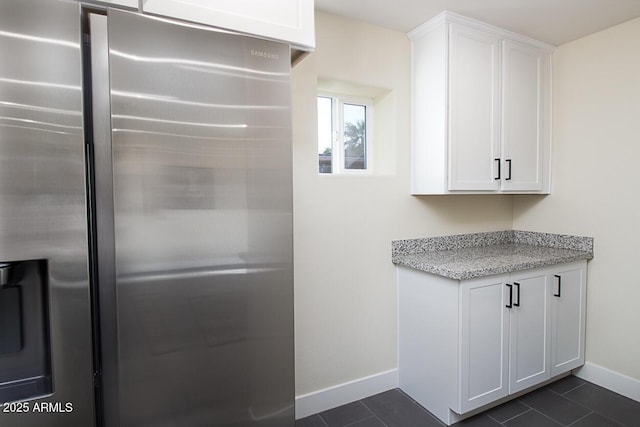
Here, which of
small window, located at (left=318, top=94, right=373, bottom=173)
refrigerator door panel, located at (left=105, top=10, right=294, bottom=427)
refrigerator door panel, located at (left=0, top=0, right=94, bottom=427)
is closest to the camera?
refrigerator door panel, located at (left=0, top=0, right=94, bottom=427)

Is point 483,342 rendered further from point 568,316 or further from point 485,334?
point 568,316

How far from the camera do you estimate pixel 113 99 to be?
34.9 inches

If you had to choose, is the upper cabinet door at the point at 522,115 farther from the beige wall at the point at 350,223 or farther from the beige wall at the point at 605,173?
the beige wall at the point at 350,223

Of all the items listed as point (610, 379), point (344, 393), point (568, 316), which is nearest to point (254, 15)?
point (344, 393)

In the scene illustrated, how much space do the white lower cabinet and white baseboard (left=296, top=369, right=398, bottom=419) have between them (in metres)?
0.11

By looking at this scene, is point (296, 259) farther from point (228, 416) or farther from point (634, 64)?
point (634, 64)

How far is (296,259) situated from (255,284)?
2.82 feet

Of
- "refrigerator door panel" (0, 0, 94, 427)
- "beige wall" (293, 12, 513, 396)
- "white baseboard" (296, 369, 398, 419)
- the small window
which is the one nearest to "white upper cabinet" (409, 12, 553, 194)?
"beige wall" (293, 12, 513, 396)

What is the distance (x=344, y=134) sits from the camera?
7.36ft

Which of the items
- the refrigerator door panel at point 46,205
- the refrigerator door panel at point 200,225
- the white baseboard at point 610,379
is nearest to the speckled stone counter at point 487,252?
the white baseboard at point 610,379

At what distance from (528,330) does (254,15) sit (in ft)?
7.31

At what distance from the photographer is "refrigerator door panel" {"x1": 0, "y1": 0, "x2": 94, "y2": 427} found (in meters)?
0.78

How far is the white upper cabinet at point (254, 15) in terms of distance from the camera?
991 mm

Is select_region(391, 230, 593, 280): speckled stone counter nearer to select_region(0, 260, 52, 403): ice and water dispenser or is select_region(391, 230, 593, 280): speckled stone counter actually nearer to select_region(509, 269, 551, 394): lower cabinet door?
select_region(509, 269, 551, 394): lower cabinet door
